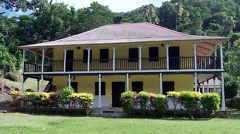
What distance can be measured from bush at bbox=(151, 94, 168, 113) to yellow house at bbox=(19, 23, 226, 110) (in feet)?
8.63

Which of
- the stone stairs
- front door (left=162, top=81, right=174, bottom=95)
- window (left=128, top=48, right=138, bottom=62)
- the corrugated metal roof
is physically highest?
the corrugated metal roof

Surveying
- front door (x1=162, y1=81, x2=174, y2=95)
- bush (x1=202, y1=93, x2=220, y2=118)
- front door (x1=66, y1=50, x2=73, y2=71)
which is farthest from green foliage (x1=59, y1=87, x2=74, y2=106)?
bush (x1=202, y1=93, x2=220, y2=118)

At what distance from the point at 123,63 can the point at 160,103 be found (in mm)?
5796

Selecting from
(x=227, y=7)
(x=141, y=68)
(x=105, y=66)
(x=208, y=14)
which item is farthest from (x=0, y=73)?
(x=227, y=7)

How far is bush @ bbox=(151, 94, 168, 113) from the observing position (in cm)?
1484

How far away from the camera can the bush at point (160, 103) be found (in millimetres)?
14844

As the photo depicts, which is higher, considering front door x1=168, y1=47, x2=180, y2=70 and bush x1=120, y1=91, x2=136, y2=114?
front door x1=168, y1=47, x2=180, y2=70

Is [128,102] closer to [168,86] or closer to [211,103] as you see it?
[211,103]

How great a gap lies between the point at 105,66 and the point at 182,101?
291 inches

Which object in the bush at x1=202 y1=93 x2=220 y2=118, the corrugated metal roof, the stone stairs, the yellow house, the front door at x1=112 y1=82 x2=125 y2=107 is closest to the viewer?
the bush at x1=202 y1=93 x2=220 y2=118

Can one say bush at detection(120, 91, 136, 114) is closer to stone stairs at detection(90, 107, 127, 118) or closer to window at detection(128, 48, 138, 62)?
stone stairs at detection(90, 107, 127, 118)

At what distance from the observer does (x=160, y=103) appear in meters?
14.9

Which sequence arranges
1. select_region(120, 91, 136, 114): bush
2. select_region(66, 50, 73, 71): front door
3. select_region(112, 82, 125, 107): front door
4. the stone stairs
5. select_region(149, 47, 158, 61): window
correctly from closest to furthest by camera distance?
1. select_region(120, 91, 136, 114): bush
2. the stone stairs
3. select_region(149, 47, 158, 61): window
4. select_region(112, 82, 125, 107): front door
5. select_region(66, 50, 73, 71): front door

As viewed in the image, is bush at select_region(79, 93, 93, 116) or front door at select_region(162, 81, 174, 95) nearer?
bush at select_region(79, 93, 93, 116)
